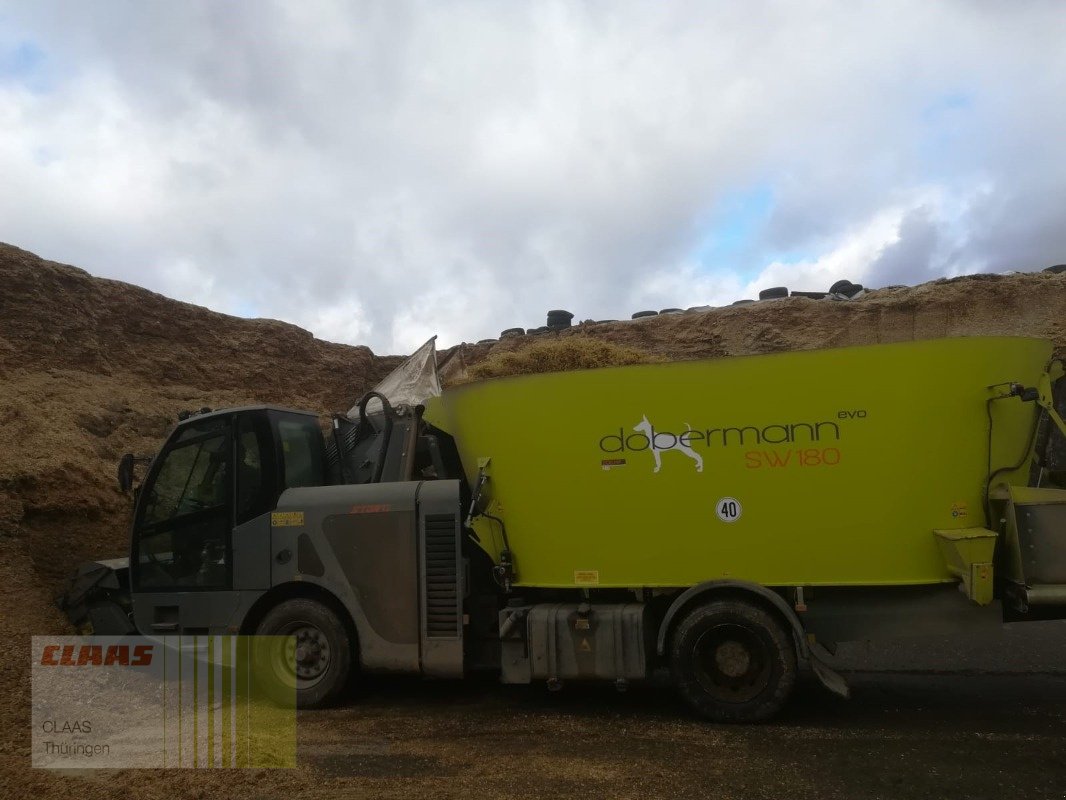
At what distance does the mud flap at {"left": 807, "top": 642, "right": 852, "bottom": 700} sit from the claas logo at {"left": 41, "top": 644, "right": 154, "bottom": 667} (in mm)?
5834

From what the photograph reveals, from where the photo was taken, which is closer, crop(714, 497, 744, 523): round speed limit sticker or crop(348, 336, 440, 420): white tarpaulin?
crop(714, 497, 744, 523): round speed limit sticker

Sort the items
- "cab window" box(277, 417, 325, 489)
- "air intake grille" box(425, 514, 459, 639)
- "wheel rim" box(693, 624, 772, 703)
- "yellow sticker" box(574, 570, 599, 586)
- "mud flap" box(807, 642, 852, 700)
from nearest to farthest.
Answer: "mud flap" box(807, 642, 852, 700) → "wheel rim" box(693, 624, 772, 703) → "yellow sticker" box(574, 570, 599, 586) → "air intake grille" box(425, 514, 459, 639) → "cab window" box(277, 417, 325, 489)

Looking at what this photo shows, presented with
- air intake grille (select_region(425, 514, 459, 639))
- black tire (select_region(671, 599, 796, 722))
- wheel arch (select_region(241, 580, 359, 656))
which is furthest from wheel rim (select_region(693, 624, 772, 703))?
wheel arch (select_region(241, 580, 359, 656))

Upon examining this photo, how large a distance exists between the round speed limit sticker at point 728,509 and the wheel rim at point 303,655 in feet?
11.2

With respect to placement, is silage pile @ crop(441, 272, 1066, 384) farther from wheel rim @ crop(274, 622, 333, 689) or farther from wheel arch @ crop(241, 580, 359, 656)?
wheel rim @ crop(274, 622, 333, 689)

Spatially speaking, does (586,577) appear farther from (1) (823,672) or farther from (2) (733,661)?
(1) (823,672)

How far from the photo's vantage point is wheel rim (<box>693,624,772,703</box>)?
5.75 meters

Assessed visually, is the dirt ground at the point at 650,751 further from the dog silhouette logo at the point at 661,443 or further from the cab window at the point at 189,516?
the dog silhouette logo at the point at 661,443

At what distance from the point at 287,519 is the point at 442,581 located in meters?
1.49

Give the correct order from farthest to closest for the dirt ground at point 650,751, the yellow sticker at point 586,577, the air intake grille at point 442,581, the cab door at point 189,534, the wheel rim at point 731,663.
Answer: the cab door at point 189,534 → the air intake grille at point 442,581 → the yellow sticker at point 586,577 → the wheel rim at point 731,663 → the dirt ground at point 650,751

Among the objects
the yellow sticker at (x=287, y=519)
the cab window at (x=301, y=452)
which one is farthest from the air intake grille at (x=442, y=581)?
the cab window at (x=301, y=452)

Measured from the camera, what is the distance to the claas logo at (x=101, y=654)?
723cm

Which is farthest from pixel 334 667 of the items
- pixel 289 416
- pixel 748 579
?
pixel 748 579

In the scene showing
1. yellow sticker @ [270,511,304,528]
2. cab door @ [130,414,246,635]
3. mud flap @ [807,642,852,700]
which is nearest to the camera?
mud flap @ [807,642,852,700]
